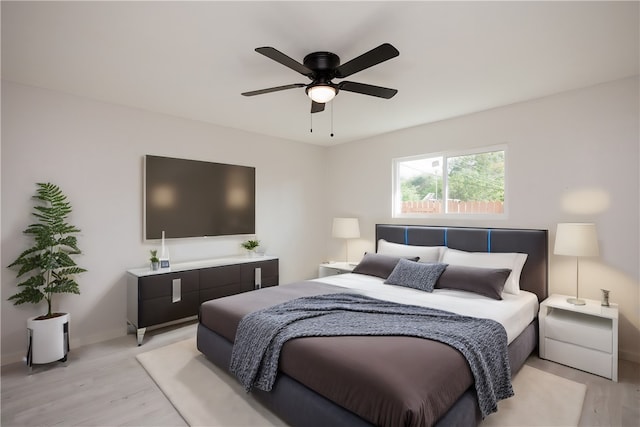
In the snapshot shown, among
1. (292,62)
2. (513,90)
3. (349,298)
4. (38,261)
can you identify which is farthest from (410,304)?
(38,261)

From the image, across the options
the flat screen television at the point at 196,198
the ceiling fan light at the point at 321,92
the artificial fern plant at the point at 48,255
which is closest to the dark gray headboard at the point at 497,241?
the flat screen television at the point at 196,198

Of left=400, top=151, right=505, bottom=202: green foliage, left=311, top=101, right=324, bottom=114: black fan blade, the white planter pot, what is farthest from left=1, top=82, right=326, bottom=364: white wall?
left=400, top=151, right=505, bottom=202: green foliage

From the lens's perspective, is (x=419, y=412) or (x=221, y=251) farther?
(x=221, y=251)

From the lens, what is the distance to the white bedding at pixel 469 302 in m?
2.56

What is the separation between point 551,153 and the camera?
11.0ft

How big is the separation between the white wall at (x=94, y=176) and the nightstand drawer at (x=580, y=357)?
3.73 m

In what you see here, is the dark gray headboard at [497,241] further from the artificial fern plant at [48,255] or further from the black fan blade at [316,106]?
the artificial fern plant at [48,255]

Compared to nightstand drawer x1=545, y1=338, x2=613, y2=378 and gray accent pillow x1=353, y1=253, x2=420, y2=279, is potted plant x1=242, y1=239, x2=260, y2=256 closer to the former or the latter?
gray accent pillow x1=353, y1=253, x2=420, y2=279

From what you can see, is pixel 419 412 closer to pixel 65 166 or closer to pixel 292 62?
pixel 292 62

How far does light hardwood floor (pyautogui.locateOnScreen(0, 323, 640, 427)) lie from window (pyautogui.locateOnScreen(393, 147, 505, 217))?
1.81 metres

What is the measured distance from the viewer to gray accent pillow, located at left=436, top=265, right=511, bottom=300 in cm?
299

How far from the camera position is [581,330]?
2746 millimetres

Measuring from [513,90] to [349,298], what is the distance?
2.59m

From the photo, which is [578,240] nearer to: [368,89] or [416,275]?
[416,275]
